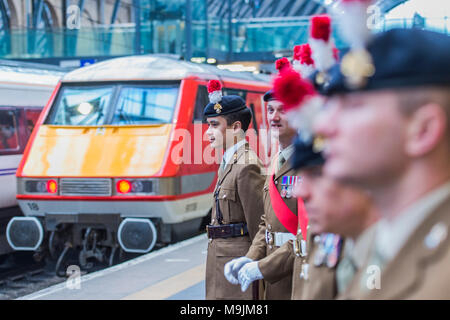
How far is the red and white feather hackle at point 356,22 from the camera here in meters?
1.14

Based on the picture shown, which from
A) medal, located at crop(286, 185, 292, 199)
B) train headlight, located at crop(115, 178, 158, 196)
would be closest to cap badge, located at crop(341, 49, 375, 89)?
medal, located at crop(286, 185, 292, 199)

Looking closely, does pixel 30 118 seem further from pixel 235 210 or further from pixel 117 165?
pixel 235 210

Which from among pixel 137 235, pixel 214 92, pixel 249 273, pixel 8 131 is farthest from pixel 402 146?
pixel 8 131

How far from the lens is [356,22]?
115cm

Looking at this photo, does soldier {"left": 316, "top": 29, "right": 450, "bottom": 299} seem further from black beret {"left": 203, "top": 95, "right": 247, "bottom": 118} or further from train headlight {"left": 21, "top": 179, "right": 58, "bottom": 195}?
train headlight {"left": 21, "top": 179, "right": 58, "bottom": 195}

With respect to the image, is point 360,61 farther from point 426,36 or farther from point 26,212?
point 26,212

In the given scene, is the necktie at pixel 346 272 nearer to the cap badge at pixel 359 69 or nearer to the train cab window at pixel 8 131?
the cap badge at pixel 359 69

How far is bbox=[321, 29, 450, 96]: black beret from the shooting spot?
1093mm

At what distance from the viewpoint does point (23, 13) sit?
27031 millimetres

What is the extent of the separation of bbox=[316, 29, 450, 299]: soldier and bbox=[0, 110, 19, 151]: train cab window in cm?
938

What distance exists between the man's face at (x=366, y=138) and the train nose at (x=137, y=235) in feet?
24.3

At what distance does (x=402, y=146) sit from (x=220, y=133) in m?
3.12

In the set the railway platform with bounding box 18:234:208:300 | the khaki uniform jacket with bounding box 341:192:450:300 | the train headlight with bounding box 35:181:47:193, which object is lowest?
the railway platform with bounding box 18:234:208:300
